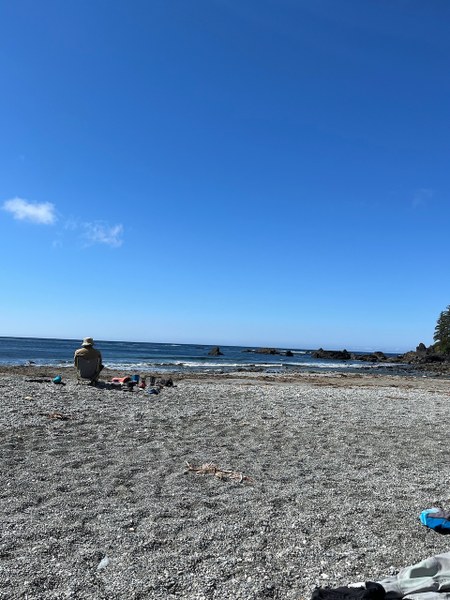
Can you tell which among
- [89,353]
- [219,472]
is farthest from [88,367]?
[219,472]

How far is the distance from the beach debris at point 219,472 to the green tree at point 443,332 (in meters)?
77.2

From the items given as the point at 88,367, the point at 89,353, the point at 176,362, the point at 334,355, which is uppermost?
the point at 89,353

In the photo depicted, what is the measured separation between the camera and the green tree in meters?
77.1

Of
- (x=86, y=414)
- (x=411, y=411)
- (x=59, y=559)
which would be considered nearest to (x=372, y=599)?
(x=59, y=559)

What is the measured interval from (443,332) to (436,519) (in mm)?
84154

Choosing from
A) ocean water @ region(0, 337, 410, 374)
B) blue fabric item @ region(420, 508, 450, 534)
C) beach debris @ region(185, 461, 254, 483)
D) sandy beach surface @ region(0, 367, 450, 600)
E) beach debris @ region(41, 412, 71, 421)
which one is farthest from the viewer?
ocean water @ region(0, 337, 410, 374)

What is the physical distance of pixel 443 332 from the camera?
81188mm

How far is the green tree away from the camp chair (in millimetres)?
72208

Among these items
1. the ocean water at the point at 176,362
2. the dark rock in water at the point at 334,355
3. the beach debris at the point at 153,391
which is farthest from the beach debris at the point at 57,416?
the dark rock in water at the point at 334,355

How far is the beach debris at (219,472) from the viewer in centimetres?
612

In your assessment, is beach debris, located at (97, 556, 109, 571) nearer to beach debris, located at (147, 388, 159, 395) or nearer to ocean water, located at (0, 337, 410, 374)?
beach debris, located at (147, 388, 159, 395)

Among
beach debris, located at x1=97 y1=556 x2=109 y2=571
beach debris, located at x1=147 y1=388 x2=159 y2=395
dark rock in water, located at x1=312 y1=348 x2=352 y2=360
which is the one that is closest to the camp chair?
beach debris, located at x1=147 y1=388 x2=159 y2=395

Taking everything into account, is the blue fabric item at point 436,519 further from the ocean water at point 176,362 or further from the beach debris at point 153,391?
the ocean water at point 176,362

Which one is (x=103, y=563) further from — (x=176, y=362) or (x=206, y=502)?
(x=176, y=362)
